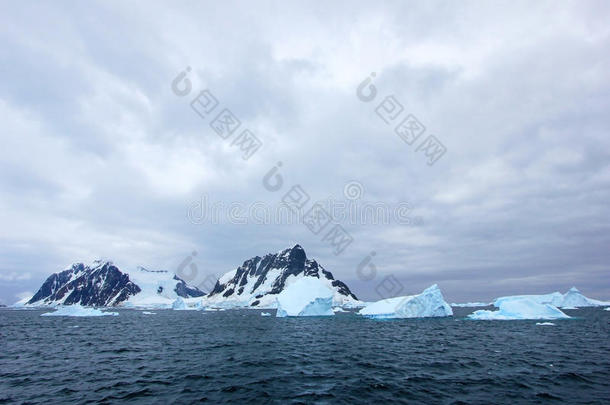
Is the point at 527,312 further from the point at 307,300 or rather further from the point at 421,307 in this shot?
the point at 307,300

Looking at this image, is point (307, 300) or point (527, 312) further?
point (307, 300)

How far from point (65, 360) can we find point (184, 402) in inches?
609

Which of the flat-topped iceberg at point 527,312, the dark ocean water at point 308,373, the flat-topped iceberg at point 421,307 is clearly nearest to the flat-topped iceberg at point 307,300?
the flat-topped iceberg at point 421,307

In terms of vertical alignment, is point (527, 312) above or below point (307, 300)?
below

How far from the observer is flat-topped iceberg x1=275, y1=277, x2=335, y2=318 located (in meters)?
74.9

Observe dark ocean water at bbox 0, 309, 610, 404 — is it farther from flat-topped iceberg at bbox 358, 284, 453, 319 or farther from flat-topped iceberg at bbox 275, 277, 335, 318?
flat-topped iceberg at bbox 275, 277, 335, 318

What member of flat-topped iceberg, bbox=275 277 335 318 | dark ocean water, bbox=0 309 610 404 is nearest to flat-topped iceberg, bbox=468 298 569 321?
flat-topped iceberg, bbox=275 277 335 318

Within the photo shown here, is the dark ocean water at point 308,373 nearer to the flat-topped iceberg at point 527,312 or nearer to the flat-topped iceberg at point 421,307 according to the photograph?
the flat-topped iceberg at point 527,312

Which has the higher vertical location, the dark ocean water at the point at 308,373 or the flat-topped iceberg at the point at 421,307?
the flat-topped iceberg at the point at 421,307

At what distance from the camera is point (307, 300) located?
74.9 meters

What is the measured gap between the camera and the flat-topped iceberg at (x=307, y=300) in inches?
2950

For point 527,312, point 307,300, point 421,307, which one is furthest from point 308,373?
point 527,312

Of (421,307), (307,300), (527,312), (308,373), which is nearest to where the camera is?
(308,373)

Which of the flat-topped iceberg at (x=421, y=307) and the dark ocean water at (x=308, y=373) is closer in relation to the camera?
the dark ocean water at (x=308, y=373)
